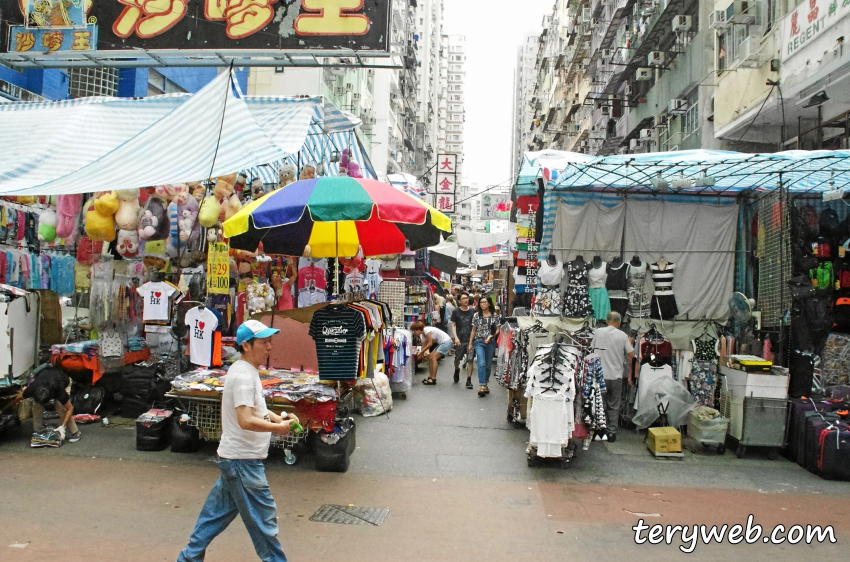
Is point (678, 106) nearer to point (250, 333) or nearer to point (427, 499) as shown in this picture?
point (427, 499)

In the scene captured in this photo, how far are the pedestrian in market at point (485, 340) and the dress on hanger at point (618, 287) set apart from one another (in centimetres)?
253

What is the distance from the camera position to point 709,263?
1123cm

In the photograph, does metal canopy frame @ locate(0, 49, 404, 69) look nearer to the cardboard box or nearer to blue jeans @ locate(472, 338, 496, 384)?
blue jeans @ locate(472, 338, 496, 384)

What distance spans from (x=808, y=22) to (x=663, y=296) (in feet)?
16.6

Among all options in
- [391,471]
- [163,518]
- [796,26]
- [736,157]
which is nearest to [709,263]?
[736,157]

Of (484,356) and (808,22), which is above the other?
(808,22)

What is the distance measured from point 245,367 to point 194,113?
5.56 metres

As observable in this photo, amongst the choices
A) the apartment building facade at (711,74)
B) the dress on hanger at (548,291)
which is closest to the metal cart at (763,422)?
the dress on hanger at (548,291)

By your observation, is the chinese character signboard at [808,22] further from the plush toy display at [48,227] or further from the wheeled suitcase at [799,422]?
the plush toy display at [48,227]

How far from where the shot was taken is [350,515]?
5961 millimetres

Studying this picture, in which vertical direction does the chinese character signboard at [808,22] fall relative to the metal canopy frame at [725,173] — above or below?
above

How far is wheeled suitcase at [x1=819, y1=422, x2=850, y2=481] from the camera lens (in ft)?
24.5

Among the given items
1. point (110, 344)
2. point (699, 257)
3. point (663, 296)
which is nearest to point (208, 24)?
point (110, 344)

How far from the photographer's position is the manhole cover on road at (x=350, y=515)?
5801 mm
